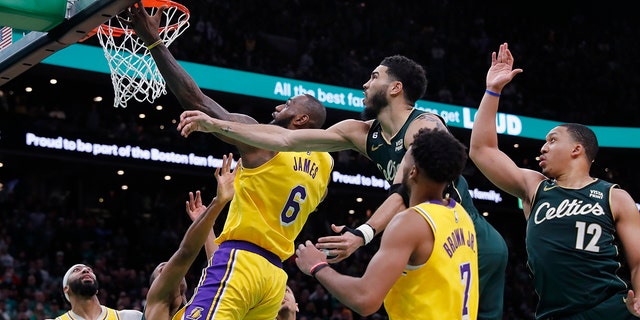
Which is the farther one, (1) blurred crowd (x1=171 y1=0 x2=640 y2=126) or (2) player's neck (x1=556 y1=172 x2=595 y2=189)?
(1) blurred crowd (x1=171 y1=0 x2=640 y2=126)

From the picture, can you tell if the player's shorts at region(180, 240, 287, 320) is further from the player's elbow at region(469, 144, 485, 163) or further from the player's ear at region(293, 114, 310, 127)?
the player's elbow at region(469, 144, 485, 163)

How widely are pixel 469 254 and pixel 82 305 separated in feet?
14.2

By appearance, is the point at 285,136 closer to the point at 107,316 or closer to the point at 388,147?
the point at 388,147

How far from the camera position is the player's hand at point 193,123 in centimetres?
495

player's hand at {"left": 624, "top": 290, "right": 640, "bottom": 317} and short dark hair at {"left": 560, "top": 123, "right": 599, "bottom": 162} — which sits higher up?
short dark hair at {"left": 560, "top": 123, "right": 599, "bottom": 162}

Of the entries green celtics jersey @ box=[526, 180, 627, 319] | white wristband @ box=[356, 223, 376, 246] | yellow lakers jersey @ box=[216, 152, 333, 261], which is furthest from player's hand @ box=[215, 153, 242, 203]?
green celtics jersey @ box=[526, 180, 627, 319]

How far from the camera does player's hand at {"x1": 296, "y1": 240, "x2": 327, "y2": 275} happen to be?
404 centimetres

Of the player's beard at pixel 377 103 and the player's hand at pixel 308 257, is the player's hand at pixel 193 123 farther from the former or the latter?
the player's hand at pixel 308 257

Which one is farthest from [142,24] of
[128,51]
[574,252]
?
[574,252]

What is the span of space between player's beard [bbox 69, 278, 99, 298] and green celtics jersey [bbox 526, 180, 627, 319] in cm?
376

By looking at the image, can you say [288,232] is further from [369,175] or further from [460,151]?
[369,175]

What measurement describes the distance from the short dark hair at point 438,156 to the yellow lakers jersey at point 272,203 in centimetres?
202

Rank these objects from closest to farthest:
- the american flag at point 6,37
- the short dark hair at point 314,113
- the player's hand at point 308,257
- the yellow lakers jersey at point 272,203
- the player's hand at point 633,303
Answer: the player's hand at point 308,257
the player's hand at point 633,303
the yellow lakers jersey at point 272,203
the american flag at point 6,37
the short dark hair at point 314,113

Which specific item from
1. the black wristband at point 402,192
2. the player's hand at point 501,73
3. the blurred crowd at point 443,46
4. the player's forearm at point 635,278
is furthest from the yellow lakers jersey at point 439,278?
the blurred crowd at point 443,46
